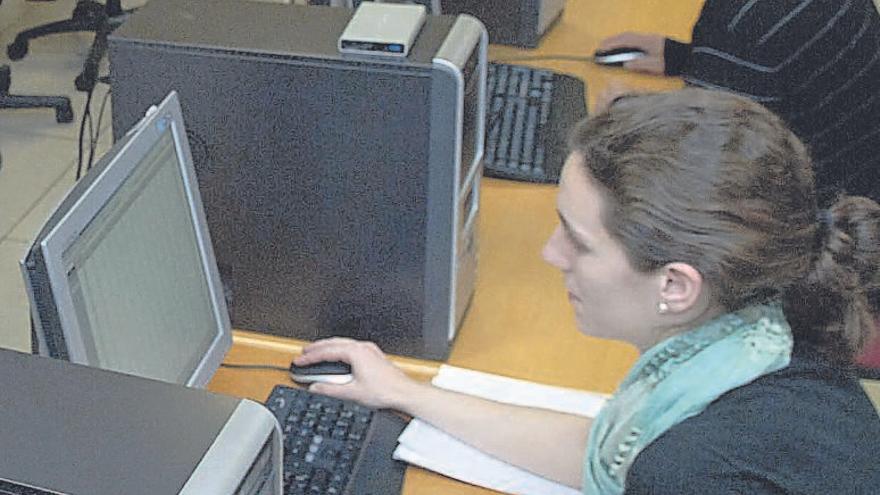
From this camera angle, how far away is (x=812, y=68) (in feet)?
5.74

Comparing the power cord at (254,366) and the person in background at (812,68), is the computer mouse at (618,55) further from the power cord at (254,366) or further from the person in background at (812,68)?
the power cord at (254,366)

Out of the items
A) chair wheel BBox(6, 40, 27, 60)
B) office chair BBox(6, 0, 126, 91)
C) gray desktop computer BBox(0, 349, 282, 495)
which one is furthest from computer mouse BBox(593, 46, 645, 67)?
chair wheel BBox(6, 40, 27, 60)

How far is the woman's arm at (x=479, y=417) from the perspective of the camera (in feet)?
3.80

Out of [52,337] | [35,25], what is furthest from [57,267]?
[35,25]

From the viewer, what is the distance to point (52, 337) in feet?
2.71

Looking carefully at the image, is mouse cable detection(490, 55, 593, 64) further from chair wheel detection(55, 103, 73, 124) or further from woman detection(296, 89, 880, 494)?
chair wheel detection(55, 103, 73, 124)

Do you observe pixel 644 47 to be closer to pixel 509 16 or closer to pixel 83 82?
pixel 509 16

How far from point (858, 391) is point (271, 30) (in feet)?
2.28

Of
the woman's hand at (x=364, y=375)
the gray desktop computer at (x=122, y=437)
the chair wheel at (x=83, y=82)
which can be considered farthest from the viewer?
the chair wheel at (x=83, y=82)

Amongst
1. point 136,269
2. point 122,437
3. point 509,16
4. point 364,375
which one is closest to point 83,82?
point 509,16

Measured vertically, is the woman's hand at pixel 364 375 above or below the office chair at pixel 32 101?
above

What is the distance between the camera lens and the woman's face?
0.99 meters

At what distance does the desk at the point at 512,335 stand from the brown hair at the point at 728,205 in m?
0.32

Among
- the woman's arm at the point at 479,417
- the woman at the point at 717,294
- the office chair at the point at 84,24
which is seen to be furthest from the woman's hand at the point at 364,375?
the office chair at the point at 84,24
